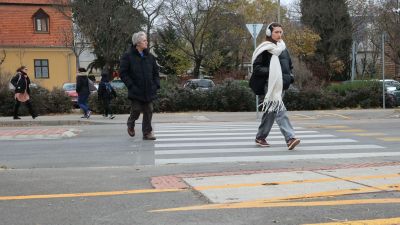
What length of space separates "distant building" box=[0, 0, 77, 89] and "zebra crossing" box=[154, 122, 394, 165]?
115ft

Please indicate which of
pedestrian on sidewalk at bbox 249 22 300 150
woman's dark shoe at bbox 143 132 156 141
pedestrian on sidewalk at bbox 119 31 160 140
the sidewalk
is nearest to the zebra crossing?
woman's dark shoe at bbox 143 132 156 141

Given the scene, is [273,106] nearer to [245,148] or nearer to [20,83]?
[245,148]

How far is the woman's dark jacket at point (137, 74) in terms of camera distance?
10758mm

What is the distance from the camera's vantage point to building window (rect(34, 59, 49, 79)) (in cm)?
4666

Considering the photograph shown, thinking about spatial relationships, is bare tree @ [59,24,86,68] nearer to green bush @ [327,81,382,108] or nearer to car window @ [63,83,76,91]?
car window @ [63,83,76,91]

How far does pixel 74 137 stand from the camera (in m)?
12.3

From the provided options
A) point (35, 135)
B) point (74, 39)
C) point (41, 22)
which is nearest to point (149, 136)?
point (35, 135)

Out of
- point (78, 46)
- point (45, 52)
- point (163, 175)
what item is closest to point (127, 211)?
point (163, 175)

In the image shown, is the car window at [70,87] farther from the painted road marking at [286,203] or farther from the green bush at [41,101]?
the painted road marking at [286,203]

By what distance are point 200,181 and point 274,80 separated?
3.20 m

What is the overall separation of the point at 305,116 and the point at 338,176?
1296 cm

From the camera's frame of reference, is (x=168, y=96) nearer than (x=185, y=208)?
No

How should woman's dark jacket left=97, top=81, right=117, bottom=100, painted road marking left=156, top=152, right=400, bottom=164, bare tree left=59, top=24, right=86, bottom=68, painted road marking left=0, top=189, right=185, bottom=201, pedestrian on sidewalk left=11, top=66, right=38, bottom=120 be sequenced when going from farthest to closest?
1. bare tree left=59, top=24, right=86, bottom=68
2. woman's dark jacket left=97, top=81, right=117, bottom=100
3. pedestrian on sidewalk left=11, top=66, right=38, bottom=120
4. painted road marking left=156, top=152, right=400, bottom=164
5. painted road marking left=0, top=189, right=185, bottom=201

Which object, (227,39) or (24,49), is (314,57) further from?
(24,49)
